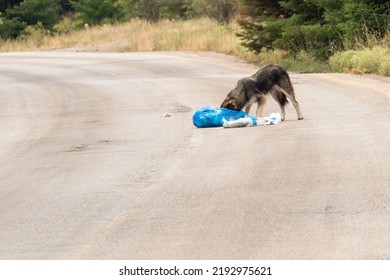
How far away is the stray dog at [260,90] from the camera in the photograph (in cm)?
1759

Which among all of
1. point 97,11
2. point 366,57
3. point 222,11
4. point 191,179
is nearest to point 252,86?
point 191,179

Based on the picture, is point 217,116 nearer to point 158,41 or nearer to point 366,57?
point 366,57

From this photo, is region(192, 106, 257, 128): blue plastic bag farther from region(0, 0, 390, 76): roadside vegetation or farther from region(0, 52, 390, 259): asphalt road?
region(0, 0, 390, 76): roadside vegetation

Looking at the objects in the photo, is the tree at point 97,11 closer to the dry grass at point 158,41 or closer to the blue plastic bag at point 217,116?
the dry grass at point 158,41

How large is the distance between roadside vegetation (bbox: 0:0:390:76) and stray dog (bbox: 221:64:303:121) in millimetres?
8783

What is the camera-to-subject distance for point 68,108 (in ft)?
75.7

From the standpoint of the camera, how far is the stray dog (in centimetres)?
1759

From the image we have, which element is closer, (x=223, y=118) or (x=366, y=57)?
(x=223, y=118)

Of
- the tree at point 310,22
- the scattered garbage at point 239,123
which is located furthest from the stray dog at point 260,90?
the tree at point 310,22

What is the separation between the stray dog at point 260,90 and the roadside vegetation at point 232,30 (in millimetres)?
8783

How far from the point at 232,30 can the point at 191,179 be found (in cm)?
3222

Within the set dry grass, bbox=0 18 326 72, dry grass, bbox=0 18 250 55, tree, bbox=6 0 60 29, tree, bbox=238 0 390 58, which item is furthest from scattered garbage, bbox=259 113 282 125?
tree, bbox=6 0 60 29

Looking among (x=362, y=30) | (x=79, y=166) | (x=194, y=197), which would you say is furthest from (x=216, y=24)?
(x=194, y=197)

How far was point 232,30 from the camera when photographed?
44.2m
